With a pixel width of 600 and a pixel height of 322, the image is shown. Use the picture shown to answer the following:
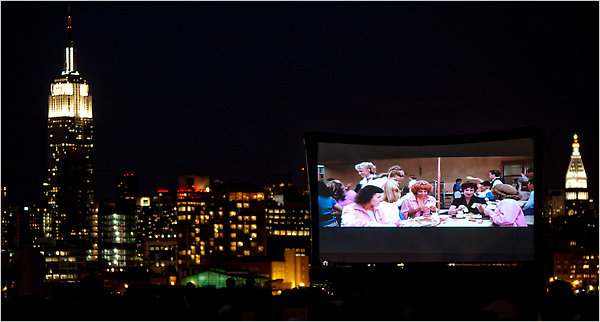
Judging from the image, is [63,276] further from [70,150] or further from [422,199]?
[422,199]

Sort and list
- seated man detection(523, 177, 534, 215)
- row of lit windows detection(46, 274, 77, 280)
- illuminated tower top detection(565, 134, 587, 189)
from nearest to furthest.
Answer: seated man detection(523, 177, 534, 215) → row of lit windows detection(46, 274, 77, 280) → illuminated tower top detection(565, 134, 587, 189)

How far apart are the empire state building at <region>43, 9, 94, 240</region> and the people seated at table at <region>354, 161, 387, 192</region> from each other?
204 ft

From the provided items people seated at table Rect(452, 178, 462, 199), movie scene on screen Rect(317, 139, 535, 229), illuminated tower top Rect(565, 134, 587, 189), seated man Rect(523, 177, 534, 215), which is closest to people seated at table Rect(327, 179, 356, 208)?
movie scene on screen Rect(317, 139, 535, 229)

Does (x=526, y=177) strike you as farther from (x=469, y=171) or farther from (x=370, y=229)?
(x=370, y=229)

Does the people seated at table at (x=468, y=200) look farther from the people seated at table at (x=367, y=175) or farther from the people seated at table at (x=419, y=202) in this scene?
the people seated at table at (x=367, y=175)

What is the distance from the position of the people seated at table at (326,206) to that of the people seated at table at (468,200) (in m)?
1.66

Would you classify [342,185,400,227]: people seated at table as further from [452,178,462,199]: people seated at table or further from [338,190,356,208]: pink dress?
[452,178,462,199]: people seated at table

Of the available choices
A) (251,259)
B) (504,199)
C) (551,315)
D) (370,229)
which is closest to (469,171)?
(504,199)

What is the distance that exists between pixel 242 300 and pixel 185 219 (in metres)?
53.5

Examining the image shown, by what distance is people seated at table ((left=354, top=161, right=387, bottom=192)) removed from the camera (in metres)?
15.6

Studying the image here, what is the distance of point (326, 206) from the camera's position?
625 inches

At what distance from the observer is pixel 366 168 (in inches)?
619

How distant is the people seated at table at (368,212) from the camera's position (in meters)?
15.6

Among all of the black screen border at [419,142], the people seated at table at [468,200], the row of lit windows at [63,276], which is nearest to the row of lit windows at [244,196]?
the row of lit windows at [63,276]
